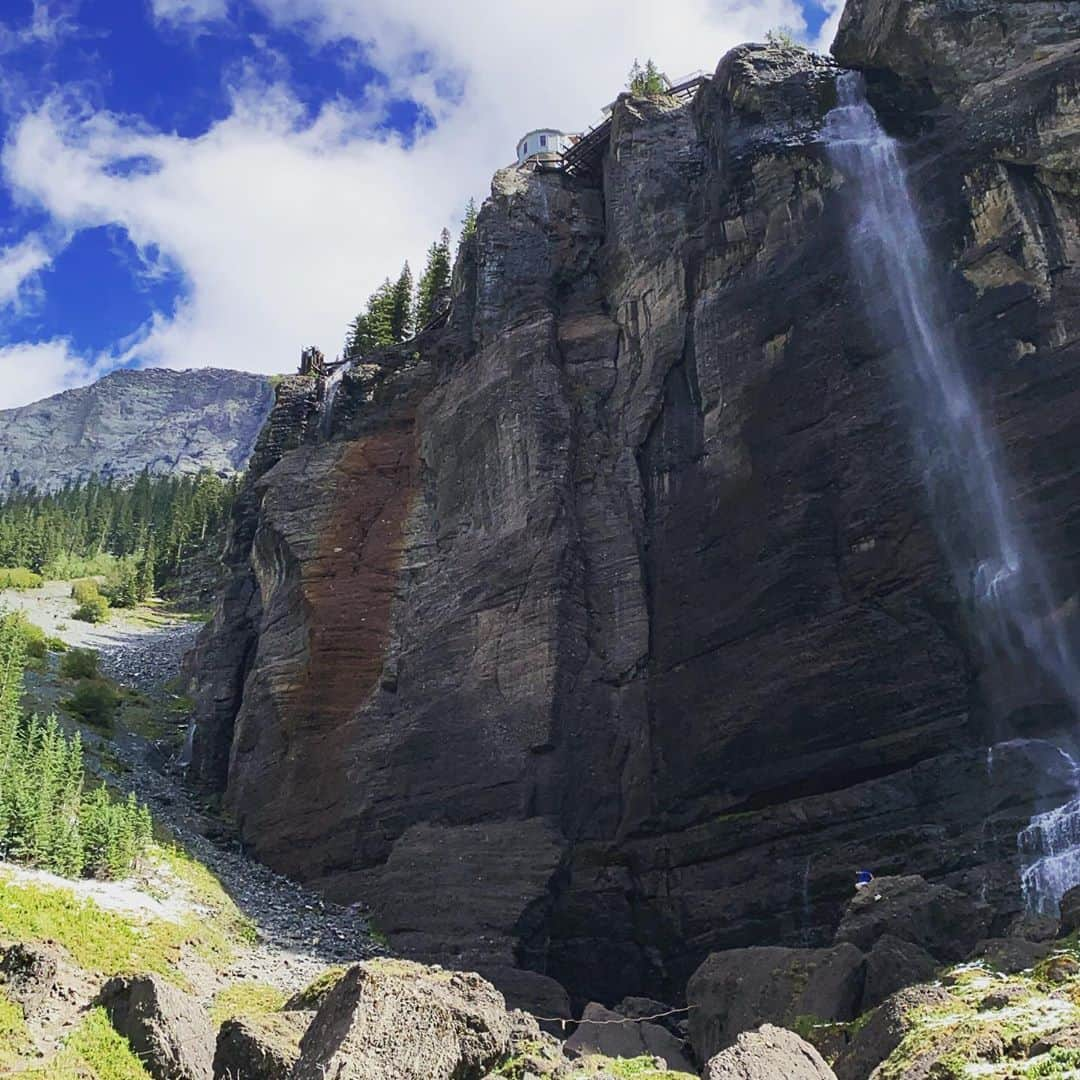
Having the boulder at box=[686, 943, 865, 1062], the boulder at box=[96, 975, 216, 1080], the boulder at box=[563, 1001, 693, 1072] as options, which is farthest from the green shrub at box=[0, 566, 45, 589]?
the boulder at box=[686, 943, 865, 1062]

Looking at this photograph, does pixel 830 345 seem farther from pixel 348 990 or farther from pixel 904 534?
pixel 348 990

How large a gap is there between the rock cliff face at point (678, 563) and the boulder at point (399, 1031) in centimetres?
1576

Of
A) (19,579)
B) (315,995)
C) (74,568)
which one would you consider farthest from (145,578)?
(315,995)

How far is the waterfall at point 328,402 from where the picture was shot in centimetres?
5741

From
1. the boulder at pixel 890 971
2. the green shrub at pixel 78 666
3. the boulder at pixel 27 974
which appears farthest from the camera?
the green shrub at pixel 78 666

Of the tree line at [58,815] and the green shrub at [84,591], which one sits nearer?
the tree line at [58,815]

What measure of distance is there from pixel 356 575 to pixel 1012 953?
108ft

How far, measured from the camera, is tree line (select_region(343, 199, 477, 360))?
236 feet

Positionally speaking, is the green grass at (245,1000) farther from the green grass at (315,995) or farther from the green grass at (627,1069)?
the green grass at (627,1069)

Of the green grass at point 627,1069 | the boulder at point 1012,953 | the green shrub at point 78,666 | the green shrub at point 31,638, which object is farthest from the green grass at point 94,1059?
the green shrub at point 78,666

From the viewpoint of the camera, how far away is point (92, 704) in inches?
2203

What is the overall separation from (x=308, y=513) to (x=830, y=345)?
24.1 metres

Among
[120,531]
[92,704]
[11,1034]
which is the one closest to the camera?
[11,1034]

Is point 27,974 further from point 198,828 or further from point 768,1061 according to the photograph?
point 198,828
